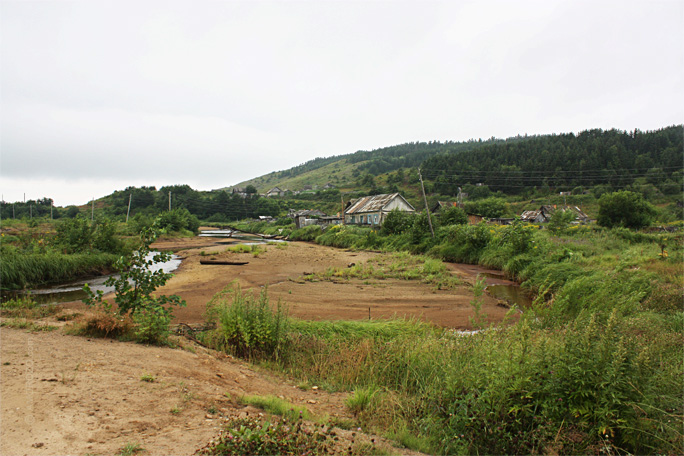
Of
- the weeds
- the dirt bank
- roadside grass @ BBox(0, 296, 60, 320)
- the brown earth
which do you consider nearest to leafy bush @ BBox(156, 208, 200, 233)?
the dirt bank

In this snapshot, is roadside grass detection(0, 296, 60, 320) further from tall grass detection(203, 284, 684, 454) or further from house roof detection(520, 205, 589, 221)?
house roof detection(520, 205, 589, 221)

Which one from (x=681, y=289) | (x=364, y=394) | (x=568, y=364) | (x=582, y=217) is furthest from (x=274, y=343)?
(x=582, y=217)

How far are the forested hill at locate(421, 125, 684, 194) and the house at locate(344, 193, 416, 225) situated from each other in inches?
1411

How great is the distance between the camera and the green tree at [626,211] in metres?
38.2

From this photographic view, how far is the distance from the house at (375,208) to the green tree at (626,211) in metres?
23.2

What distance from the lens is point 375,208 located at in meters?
51.7

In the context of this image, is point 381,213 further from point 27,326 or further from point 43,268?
point 27,326

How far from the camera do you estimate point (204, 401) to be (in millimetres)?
4336

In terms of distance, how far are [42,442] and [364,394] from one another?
137 inches

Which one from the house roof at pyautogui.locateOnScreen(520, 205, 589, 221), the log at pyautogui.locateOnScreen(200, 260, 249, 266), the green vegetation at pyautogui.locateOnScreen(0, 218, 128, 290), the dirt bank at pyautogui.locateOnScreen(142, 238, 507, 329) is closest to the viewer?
the dirt bank at pyautogui.locateOnScreen(142, 238, 507, 329)

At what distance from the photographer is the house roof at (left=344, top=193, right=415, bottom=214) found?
5072cm

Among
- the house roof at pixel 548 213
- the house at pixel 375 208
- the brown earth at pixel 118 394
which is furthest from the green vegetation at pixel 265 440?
the house roof at pixel 548 213

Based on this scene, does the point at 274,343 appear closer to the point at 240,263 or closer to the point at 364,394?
the point at 364,394

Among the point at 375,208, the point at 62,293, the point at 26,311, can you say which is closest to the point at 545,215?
the point at 375,208
